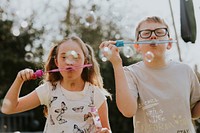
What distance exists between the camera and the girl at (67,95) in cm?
213

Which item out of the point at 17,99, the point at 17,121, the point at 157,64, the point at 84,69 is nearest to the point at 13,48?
the point at 17,121

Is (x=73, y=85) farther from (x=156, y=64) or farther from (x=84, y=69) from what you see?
(x=156, y=64)

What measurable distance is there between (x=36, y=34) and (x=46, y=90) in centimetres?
699

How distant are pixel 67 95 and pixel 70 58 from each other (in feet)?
0.53

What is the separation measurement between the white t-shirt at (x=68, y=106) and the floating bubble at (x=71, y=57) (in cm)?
14

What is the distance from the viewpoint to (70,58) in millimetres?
2143

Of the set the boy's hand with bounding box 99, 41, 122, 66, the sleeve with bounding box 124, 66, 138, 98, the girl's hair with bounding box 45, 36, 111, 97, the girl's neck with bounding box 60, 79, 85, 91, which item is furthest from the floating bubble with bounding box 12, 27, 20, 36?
the boy's hand with bounding box 99, 41, 122, 66

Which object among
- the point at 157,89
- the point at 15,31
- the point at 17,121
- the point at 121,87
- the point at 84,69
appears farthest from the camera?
the point at 15,31

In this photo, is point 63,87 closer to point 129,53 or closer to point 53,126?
point 53,126

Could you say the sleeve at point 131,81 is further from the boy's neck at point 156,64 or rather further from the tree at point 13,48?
the tree at point 13,48

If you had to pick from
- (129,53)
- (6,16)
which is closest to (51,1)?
(6,16)

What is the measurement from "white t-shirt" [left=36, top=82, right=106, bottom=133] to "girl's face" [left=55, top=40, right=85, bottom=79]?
80 millimetres

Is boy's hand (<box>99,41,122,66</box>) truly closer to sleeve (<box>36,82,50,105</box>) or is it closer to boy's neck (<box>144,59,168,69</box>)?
boy's neck (<box>144,59,168,69</box>)

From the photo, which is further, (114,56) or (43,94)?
(43,94)
